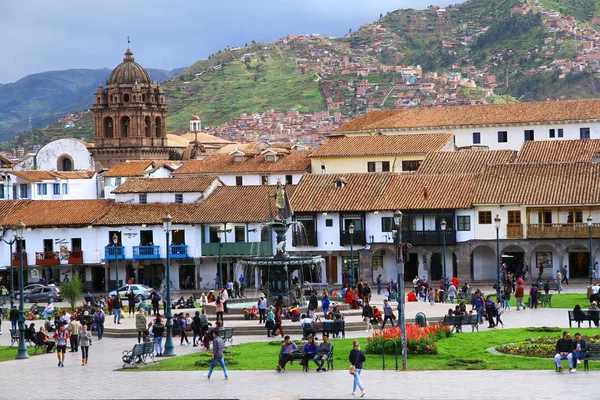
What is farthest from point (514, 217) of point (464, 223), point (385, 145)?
point (385, 145)

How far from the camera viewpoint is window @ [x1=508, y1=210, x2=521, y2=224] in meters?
66.3

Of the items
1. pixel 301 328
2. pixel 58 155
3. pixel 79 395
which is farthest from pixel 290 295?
pixel 58 155

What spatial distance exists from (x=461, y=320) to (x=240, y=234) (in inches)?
1245

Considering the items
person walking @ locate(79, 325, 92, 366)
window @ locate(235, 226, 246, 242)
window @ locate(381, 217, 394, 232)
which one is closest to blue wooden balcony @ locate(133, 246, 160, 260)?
window @ locate(235, 226, 246, 242)

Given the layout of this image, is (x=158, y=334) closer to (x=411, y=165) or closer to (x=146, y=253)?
(x=146, y=253)

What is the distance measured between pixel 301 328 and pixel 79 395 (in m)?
12.5

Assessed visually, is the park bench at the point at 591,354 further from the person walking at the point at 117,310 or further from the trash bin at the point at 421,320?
the person walking at the point at 117,310

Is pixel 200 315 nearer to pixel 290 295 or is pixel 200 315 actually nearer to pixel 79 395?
pixel 290 295

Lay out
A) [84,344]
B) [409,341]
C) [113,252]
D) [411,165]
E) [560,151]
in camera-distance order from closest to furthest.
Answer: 1. [409,341]
2. [84,344]
3. [113,252]
4. [560,151]
5. [411,165]

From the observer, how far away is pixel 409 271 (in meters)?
68.9

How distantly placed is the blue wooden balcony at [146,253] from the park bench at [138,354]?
1395 inches

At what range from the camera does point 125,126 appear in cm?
12475

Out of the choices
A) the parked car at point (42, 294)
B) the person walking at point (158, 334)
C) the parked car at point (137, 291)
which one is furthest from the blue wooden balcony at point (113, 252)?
the person walking at point (158, 334)

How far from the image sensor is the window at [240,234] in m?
71.4
